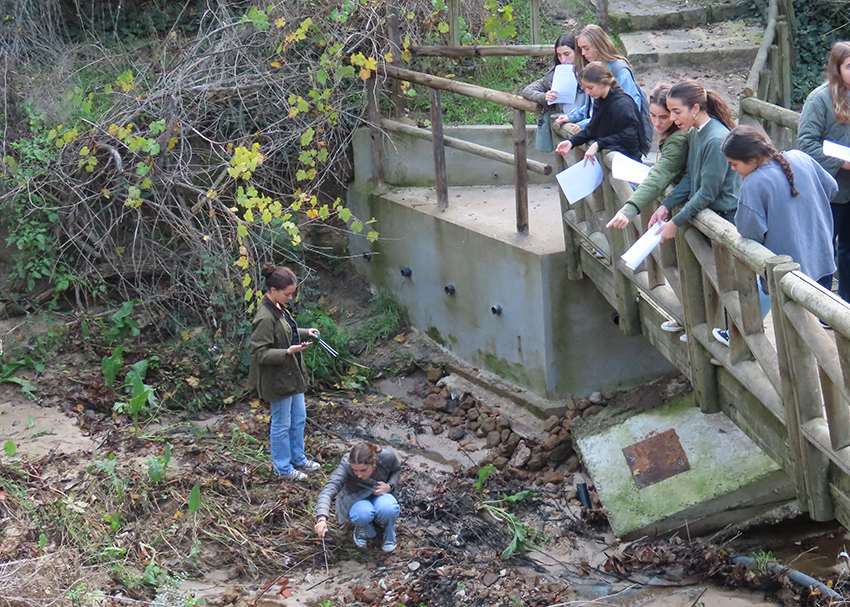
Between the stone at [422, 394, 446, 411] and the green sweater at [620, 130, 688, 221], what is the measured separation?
364cm

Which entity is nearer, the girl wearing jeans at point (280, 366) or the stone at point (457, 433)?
the girl wearing jeans at point (280, 366)

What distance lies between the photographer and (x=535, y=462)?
7031 mm

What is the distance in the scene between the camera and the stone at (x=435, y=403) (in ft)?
25.8

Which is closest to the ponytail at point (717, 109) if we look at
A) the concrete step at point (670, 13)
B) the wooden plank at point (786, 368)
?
the wooden plank at point (786, 368)

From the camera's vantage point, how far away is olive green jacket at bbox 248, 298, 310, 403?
5.77 meters

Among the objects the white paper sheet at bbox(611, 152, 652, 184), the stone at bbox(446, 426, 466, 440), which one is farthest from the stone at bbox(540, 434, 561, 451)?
the white paper sheet at bbox(611, 152, 652, 184)

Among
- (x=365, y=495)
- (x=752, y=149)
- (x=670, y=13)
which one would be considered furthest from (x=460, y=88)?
(x=670, y=13)

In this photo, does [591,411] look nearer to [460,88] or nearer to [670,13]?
[460,88]

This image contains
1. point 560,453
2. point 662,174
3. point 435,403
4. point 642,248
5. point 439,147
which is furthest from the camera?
point 435,403

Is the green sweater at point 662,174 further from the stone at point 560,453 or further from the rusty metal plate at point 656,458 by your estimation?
the stone at point 560,453

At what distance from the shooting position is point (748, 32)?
10.4m

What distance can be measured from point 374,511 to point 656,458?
2.31 m

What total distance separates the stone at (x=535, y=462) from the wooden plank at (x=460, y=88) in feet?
8.98

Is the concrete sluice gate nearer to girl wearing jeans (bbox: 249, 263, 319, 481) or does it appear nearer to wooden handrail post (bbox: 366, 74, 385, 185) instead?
wooden handrail post (bbox: 366, 74, 385, 185)
